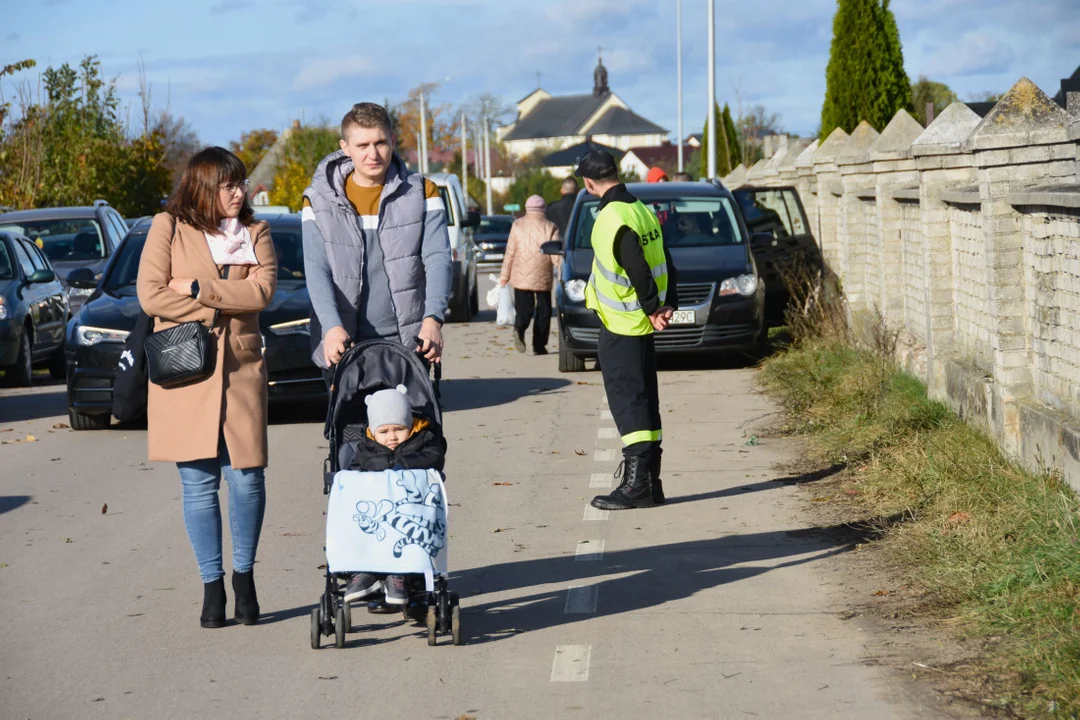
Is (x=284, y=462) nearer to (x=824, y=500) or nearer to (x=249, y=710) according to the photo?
(x=824, y=500)

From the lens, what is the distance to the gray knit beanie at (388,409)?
5844mm

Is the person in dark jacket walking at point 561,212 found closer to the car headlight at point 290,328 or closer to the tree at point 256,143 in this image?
the car headlight at point 290,328

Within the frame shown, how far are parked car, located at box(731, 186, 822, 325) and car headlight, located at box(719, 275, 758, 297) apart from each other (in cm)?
74

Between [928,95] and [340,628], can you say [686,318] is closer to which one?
[340,628]

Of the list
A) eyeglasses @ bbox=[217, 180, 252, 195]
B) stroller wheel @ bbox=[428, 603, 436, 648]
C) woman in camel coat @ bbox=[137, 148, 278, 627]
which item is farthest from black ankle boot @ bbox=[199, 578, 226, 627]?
eyeglasses @ bbox=[217, 180, 252, 195]

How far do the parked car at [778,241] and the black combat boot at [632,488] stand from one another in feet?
26.9

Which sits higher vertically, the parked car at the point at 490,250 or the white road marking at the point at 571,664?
the parked car at the point at 490,250

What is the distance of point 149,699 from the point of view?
17.6 ft

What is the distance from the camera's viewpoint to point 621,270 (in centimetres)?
906

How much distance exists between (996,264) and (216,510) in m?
5.01

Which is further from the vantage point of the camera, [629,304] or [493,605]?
[629,304]

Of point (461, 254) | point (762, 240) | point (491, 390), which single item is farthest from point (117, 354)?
point (461, 254)

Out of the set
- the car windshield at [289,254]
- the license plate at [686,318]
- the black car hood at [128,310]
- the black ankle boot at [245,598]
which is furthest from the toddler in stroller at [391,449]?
the license plate at [686,318]

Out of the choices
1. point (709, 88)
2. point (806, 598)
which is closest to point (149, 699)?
point (806, 598)
